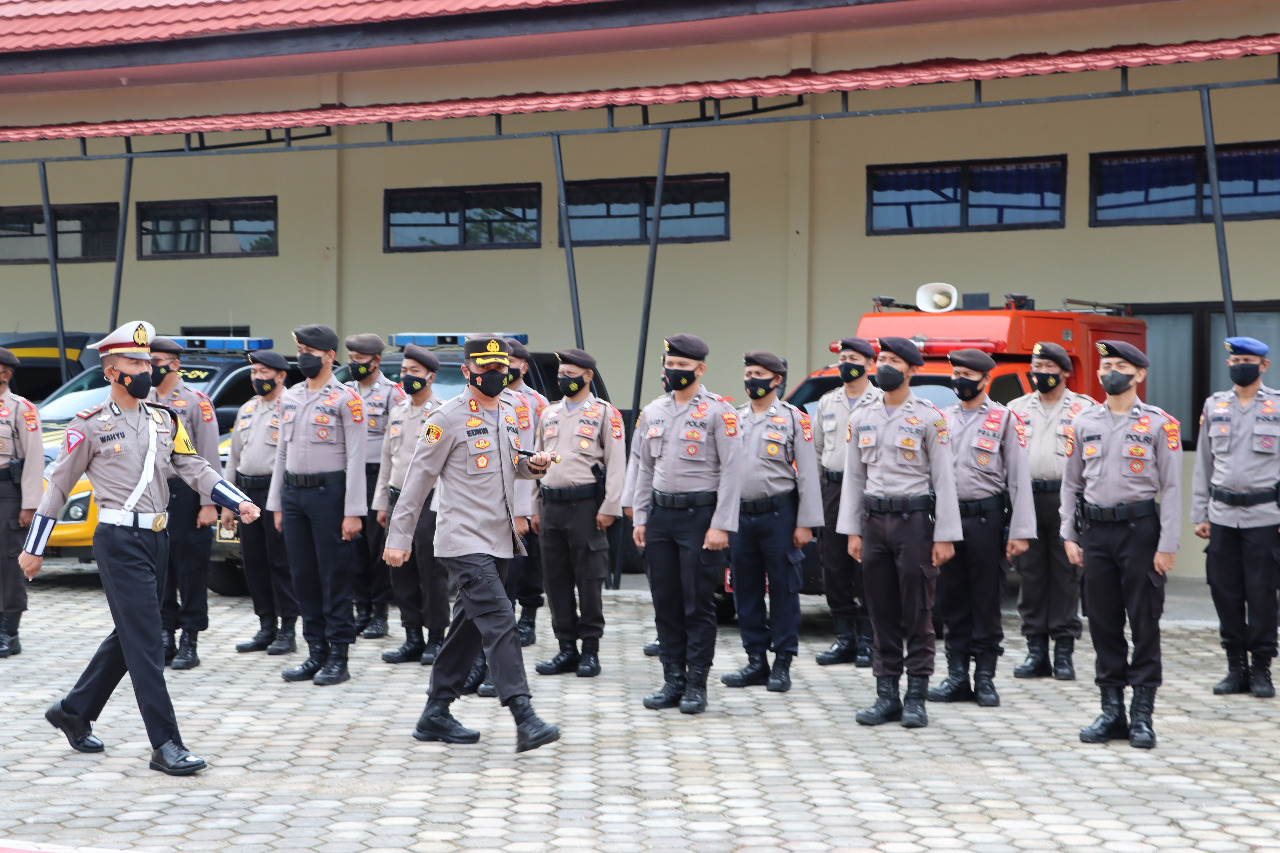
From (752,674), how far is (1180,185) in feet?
Result: 23.9

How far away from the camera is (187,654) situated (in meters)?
8.30

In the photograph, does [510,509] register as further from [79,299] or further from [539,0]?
[79,299]

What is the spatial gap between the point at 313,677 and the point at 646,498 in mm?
2290

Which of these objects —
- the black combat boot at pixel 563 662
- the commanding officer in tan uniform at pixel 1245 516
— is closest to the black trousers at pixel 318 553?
the black combat boot at pixel 563 662

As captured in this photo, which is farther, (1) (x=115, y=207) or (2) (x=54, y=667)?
(1) (x=115, y=207)

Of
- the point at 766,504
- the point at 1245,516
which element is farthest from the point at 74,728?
the point at 1245,516

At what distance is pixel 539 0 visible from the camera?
13.5 metres

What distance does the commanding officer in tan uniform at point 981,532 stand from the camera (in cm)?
749

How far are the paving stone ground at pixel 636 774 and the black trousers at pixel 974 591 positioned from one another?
14.2 inches

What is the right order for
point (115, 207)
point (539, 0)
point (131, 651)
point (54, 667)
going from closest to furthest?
1. point (131, 651)
2. point (54, 667)
3. point (539, 0)
4. point (115, 207)

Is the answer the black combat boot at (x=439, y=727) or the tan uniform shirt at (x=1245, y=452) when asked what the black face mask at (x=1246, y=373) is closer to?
the tan uniform shirt at (x=1245, y=452)

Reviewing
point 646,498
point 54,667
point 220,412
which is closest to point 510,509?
point 646,498

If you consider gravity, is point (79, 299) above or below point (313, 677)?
above

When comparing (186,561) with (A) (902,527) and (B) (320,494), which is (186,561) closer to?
(B) (320,494)
